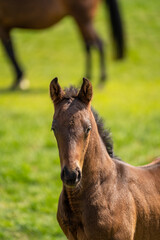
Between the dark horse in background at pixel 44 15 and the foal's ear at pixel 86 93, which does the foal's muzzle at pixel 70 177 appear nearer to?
the foal's ear at pixel 86 93

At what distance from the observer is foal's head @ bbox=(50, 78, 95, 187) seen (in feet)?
9.59

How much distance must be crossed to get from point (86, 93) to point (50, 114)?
5.93 m

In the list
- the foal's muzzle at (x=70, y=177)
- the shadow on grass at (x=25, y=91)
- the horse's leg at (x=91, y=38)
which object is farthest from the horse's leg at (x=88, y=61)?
the foal's muzzle at (x=70, y=177)

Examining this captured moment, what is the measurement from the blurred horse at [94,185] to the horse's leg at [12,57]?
24.1 feet

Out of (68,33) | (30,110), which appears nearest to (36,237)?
(30,110)

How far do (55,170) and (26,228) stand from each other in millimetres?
1590

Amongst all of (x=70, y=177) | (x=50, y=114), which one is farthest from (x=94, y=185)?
(x=50, y=114)

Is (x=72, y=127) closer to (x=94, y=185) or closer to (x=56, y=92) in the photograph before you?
(x=56, y=92)

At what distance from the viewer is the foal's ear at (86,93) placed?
319 cm

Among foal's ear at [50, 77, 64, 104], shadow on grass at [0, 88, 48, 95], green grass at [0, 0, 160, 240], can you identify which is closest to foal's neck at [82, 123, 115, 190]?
foal's ear at [50, 77, 64, 104]

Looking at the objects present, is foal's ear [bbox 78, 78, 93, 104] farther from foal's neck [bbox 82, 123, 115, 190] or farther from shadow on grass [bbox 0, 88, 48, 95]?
shadow on grass [bbox 0, 88, 48, 95]

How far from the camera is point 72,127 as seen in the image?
3039 millimetres

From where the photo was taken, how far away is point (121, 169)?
141 inches

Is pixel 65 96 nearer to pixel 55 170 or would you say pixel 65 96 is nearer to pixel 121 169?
pixel 121 169
